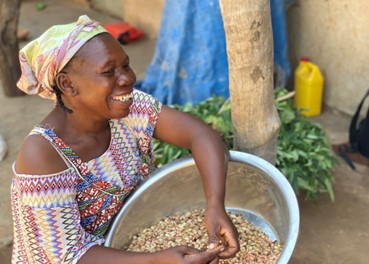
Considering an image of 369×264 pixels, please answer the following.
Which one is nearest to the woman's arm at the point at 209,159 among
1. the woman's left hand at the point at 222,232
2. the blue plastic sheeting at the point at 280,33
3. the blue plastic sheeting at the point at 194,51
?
the woman's left hand at the point at 222,232

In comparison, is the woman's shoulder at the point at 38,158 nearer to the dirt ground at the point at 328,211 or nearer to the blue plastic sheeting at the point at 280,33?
the dirt ground at the point at 328,211

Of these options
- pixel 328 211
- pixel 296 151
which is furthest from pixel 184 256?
pixel 328 211

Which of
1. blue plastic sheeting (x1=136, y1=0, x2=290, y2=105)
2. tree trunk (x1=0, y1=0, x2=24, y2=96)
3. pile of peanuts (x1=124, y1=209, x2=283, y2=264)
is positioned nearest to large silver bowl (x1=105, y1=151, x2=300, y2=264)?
pile of peanuts (x1=124, y1=209, x2=283, y2=264)

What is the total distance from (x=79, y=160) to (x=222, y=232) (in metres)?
0.51

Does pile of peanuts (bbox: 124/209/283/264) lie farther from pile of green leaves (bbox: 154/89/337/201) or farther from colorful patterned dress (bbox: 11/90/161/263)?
pile of green leaves (bbox: 154/89/337/201)

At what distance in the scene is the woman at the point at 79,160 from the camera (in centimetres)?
161

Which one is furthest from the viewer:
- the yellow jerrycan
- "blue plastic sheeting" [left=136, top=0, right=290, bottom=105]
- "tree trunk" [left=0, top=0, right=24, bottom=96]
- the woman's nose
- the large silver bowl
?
"tree trunk" [left=0, top=0, right=24, bottom=96]

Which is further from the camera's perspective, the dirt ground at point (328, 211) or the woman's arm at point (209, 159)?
the dirt ground at point (328, 211)

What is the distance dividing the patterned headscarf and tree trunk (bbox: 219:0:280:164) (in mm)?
467

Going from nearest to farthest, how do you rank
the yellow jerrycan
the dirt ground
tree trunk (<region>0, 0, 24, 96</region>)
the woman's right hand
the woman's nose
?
the woman's right hand
the woman's nose
the dirt ground
the yellow jerrycan
tree trunk (<region>0, 0, 24, 96</region>)

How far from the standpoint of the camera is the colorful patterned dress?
63.6 inches

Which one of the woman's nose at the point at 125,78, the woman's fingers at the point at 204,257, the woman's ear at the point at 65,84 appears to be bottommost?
the woman's fingers at the point at 204,257

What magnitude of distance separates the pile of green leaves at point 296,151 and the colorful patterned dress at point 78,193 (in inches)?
26.1

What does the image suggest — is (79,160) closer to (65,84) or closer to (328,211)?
(65,84)
